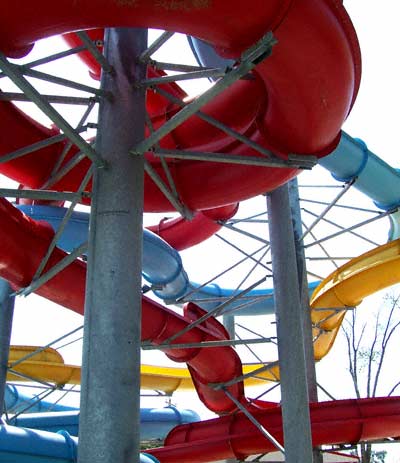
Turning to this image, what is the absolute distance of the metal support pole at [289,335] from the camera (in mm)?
5988

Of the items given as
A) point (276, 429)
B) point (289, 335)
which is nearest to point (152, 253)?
point (289, 335)

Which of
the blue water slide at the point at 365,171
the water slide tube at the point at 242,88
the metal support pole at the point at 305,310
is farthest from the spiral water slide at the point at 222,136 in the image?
the blue water slide at the point at 365,171

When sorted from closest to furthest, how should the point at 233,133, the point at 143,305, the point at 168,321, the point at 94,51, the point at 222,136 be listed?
the point at 94,51 < the point at 233,133 < the point at 222,136 < the point at 143,305 < the point at 168,321

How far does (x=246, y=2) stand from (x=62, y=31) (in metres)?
1.10

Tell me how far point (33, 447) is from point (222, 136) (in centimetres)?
337

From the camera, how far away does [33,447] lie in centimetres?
562

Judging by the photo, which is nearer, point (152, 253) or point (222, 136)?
point (222, 136)

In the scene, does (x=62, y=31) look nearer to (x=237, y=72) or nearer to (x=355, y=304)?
(x=237, y=72)

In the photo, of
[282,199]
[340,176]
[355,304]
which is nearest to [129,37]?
[282,199]

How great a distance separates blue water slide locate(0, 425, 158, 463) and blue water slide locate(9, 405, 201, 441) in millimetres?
5150

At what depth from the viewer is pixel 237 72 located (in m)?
3.57

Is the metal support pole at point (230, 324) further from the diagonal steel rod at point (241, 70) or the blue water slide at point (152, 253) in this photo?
the diagonal steel rod at point (241, 70)

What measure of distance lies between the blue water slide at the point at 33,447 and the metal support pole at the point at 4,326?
3.96ft

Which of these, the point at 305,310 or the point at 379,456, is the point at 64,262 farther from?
the point at 379,456
